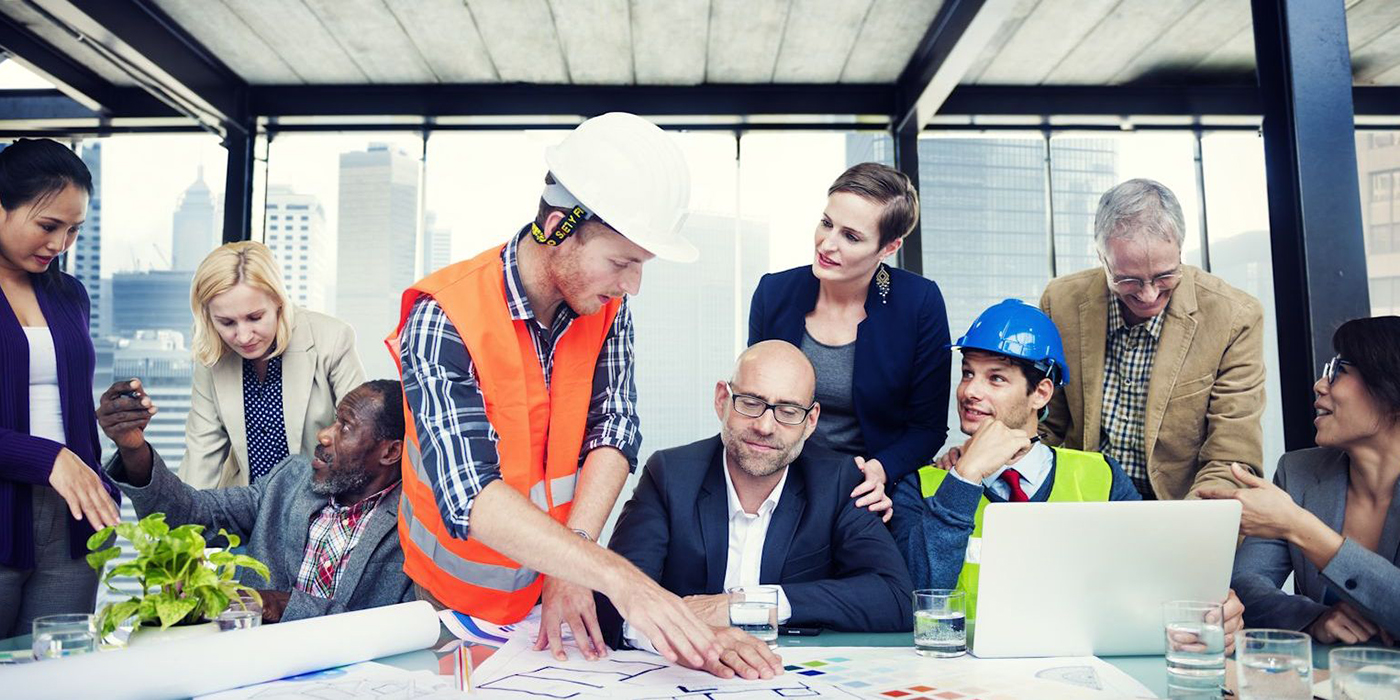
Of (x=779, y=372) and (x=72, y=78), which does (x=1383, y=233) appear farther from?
(x=72, y=78)

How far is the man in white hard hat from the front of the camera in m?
1.69

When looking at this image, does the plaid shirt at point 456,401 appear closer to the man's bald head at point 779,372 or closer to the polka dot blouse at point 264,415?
the man's bald head at point 779,372

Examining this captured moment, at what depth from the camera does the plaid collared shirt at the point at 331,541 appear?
115 inches

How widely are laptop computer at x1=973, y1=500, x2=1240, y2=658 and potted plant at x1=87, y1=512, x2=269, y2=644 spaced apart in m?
1.20

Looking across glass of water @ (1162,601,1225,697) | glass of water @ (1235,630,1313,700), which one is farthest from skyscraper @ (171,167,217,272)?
glass of water @ (1235,630,1313,700)

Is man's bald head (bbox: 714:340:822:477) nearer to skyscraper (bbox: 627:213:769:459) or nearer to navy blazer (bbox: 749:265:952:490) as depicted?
navy blazer (bbox: 749:265:952:490)

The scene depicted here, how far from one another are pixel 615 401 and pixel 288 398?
153cm

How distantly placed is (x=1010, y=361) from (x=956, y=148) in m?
4.38

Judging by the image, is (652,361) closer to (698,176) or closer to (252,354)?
(698,176)

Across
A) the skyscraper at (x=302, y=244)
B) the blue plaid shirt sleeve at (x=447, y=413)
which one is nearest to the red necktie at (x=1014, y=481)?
the blue plaid shirt sleeve at (x=447, y=413)

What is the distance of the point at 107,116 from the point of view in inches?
246

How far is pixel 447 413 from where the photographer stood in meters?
1.84

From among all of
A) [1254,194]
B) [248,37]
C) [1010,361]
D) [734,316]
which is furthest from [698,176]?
[1010,361]

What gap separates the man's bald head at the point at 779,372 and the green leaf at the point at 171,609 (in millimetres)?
1329
